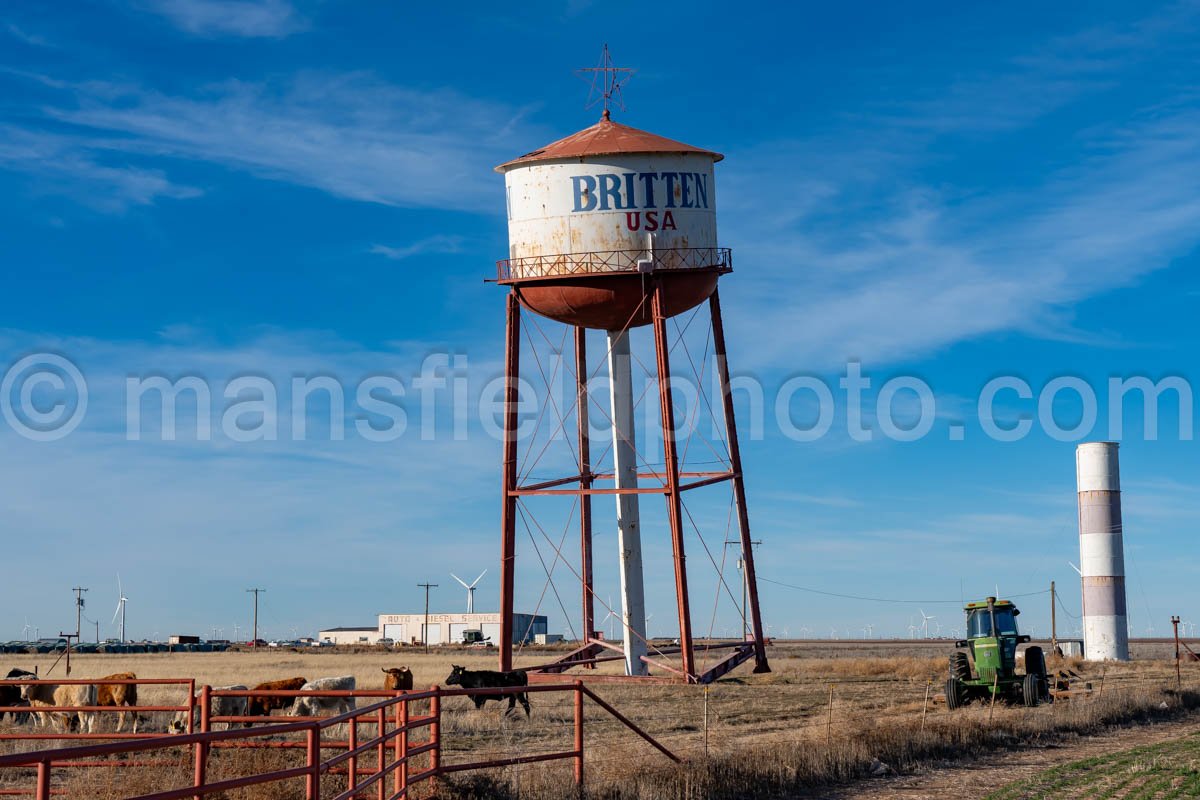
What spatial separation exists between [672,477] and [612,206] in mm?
7069

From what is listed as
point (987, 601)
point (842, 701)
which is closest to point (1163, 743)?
point (987, 601)

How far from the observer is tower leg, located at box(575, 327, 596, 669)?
40.3 meters

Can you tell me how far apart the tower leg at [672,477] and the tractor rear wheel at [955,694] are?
20.6ft

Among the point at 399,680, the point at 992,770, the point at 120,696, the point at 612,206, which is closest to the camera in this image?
the point at 992,770

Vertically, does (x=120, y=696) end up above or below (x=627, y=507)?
below

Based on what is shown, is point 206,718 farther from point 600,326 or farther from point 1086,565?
point 1086,565

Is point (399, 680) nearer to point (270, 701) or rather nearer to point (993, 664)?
point (270, 701)

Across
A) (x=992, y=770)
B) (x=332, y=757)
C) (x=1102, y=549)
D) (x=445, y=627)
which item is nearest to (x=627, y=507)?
(x=992, y=770)

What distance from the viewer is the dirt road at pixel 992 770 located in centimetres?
1998

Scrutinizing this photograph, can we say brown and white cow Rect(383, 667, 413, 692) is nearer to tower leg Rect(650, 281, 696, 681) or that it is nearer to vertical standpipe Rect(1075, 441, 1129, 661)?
tower leg Rect(650, 281, 696, 681)

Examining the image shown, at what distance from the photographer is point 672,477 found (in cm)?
3644

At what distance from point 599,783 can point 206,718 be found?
197 inches

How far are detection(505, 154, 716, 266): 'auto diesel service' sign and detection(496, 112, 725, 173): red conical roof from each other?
193 millimetres

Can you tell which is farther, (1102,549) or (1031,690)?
(1102,549)
